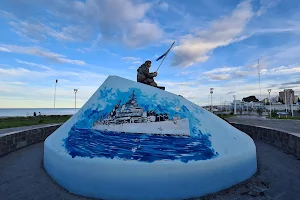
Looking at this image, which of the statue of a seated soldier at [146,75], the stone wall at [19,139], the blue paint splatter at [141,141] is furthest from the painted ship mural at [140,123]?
the stone wall at [19,139]

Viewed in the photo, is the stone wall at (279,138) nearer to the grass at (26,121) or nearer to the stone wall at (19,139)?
the stone wall at (19,139)

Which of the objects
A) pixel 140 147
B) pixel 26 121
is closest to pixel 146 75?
pixel 140 147

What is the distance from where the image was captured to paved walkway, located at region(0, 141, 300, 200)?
5.17m

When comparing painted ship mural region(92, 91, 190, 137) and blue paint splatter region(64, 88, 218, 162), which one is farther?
painted ship mural region(92, 91, 190, 137)

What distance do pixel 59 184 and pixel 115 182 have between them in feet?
6.46

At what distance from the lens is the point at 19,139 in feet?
35.8

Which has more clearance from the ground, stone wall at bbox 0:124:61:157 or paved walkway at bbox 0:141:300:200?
stone wall at bbox 0:124:61:157

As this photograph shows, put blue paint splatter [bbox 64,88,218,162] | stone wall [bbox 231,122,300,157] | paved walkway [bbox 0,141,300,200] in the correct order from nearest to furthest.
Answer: paved walkway [bbox 0,141,300,200], blue paint splatter [bbox 64,88,218,162], stone wall [bbox 231,122,300,157]

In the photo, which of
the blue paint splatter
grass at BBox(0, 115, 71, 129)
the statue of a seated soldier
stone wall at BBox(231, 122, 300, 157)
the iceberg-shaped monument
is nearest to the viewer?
the iceberg-shaped monument

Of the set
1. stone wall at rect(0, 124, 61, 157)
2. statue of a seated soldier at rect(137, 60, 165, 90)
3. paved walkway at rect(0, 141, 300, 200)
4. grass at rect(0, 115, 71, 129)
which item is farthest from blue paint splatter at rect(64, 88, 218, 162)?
grass at rect(0, 115, 71, 129)

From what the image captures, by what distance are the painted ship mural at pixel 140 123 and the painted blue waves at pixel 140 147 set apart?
185 mm

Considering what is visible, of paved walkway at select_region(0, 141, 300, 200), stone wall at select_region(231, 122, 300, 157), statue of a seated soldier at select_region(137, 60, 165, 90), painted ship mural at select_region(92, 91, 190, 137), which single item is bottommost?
paved walkway at select_region(0, 141, 300, 200)

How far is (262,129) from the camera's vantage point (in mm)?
12719

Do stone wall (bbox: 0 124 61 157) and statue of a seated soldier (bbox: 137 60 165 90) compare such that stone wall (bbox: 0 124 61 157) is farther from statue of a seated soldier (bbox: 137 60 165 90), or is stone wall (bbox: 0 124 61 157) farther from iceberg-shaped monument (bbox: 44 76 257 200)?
statue of a seated soldier (bbox: 137 60 165 90)
